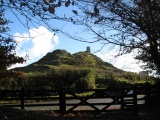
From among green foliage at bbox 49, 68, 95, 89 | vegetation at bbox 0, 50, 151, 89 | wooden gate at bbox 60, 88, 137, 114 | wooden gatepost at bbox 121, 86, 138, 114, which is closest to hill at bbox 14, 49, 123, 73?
vegetation at bbox 0, 50, 151, 89

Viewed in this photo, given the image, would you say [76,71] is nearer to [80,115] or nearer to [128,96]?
[128,96]

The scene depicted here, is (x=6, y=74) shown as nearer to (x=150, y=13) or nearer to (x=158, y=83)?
(x=158, y=83)

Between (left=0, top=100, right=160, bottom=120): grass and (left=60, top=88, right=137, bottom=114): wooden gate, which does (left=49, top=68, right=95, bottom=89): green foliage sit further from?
(left=0, top=100, right=160, bottom=120): grass

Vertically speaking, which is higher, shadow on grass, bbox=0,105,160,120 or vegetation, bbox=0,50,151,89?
vegetation, bbox=0,50,151,89

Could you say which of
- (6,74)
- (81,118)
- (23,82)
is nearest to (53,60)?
(23,82)

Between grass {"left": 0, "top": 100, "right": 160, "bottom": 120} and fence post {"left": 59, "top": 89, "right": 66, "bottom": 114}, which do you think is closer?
grass {"left": 0, "top": 100, "right": 160, "bottom": 120}

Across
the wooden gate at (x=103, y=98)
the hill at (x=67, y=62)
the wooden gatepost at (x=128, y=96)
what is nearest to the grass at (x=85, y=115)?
the wooden gate at (x=103, y=98)

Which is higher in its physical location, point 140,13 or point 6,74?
point 140,13

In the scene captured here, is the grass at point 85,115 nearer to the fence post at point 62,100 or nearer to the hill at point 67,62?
the fence post at point 62,100

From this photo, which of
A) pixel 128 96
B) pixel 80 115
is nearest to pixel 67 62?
pixel 128 96

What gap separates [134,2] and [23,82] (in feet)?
64.9

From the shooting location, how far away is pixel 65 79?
1206 inches

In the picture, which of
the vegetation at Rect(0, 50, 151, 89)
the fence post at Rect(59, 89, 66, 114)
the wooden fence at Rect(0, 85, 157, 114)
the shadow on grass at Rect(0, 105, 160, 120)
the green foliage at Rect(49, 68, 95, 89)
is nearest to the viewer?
the shadow on grass at Rect(0, 105, 160, 120)

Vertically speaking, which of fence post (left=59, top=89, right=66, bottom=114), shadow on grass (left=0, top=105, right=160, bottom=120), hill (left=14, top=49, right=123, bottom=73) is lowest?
shadow on grass (left=0, top=105, right=160, bottom=120)
